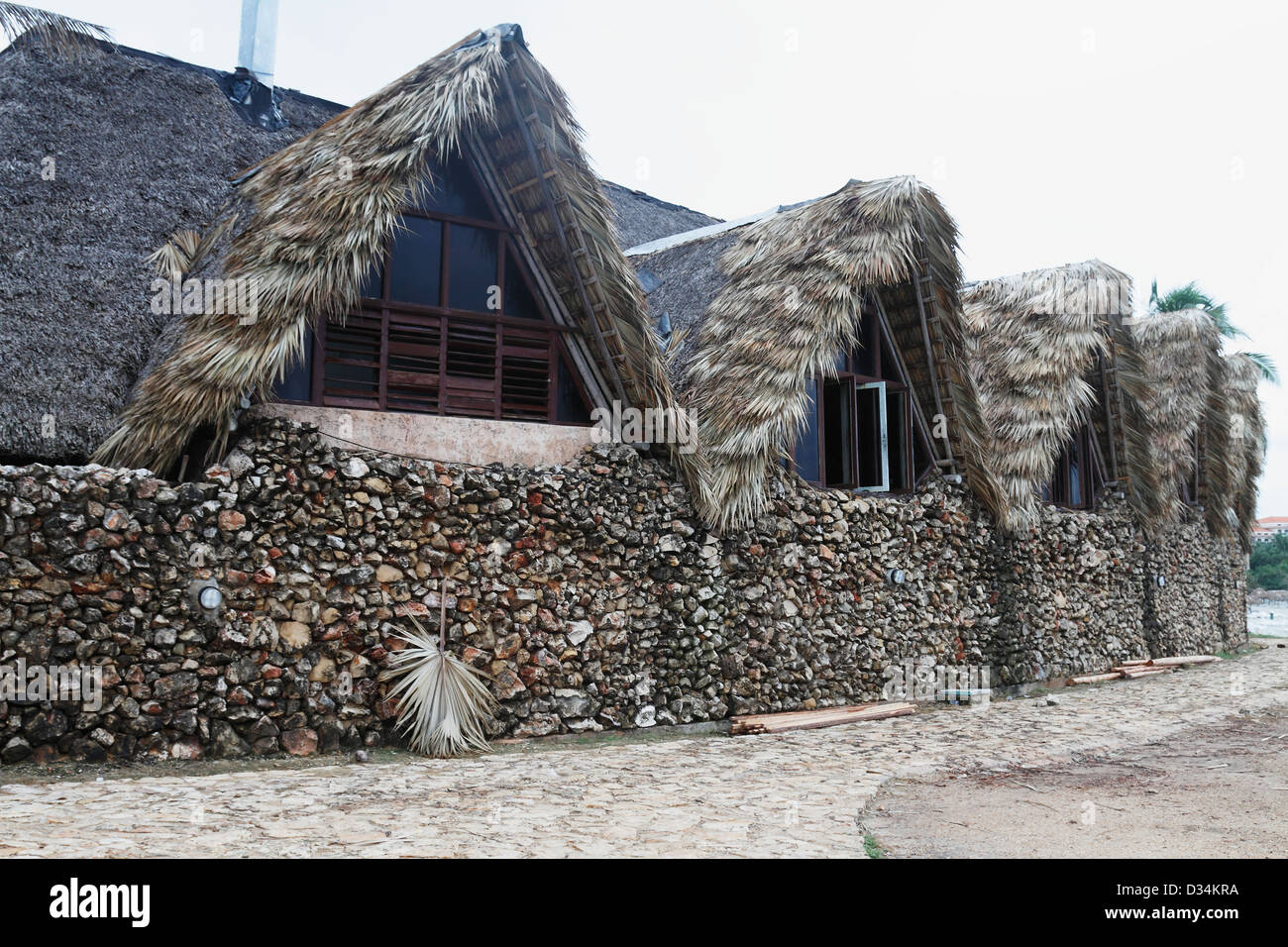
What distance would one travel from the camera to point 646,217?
17.8 meters

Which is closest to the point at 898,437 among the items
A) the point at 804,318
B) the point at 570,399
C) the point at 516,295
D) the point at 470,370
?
the point at 804,318

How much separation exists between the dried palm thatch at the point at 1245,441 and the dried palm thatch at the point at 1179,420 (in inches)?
50.4

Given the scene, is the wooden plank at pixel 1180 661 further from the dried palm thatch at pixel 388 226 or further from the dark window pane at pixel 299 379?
the dark window pane at pixel 299 379

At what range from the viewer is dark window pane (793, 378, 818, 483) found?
455 inches

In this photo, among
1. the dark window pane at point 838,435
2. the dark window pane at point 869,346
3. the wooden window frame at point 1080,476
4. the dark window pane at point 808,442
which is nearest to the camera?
the dark window pane at point 808,442

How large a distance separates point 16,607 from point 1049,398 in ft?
42.8

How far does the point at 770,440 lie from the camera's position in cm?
1027

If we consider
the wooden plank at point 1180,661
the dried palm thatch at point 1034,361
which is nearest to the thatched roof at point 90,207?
the dried palm thatch at point 1034,361

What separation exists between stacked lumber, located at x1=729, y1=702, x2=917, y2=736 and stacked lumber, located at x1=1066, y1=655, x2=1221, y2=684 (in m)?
4.82

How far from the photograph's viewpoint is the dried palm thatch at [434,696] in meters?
7.88

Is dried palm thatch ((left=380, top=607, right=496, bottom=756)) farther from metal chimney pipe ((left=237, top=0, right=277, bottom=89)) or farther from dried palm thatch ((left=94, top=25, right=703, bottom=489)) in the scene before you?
metal chimney pipe ((left=237, top=0, right=277, bottom=89))

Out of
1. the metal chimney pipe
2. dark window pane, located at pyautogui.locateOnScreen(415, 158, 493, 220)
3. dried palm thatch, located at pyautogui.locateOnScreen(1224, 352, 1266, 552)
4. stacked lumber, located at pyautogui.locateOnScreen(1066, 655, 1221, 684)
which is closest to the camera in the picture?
dark window pane, located at pyautogui.locateOnScreen(415, 158, 493, 220)

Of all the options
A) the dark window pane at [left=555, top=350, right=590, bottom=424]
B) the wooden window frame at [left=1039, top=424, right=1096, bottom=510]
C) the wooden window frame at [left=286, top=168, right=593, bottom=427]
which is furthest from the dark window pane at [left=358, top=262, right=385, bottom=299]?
the wooden window frame at [left=1039, top=424, right=1096, bottom=510]
